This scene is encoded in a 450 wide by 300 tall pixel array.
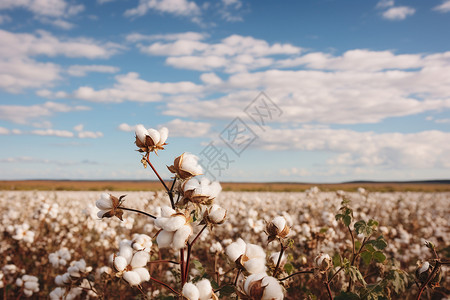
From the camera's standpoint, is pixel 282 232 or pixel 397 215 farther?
pixel 397 215

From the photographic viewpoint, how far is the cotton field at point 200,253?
1.64 meters

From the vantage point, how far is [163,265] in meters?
6.34

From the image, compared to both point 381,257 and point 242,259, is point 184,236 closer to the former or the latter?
point 242,259

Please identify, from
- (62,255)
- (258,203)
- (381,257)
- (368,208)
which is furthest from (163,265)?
(368,208)

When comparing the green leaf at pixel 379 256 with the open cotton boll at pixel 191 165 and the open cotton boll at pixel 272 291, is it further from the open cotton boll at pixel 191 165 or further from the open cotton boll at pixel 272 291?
the open cotton boll at pixel 191 165

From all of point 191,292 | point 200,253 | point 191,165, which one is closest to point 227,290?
point 191,292

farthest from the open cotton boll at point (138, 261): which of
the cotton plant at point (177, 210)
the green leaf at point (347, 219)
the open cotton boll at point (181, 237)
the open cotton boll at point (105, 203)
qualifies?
the green leaf at point (347, 219)

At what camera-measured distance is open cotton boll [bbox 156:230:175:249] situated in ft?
4.71

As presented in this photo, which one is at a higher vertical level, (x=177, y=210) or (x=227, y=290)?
(x=177, y=210)

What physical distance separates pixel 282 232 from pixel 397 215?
35.3 feet

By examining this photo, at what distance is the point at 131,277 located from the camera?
166 cm

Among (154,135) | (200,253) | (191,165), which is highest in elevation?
(154,135)

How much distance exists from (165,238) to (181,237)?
0.26ft

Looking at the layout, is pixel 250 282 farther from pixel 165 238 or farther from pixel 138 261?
pixel 138 261
